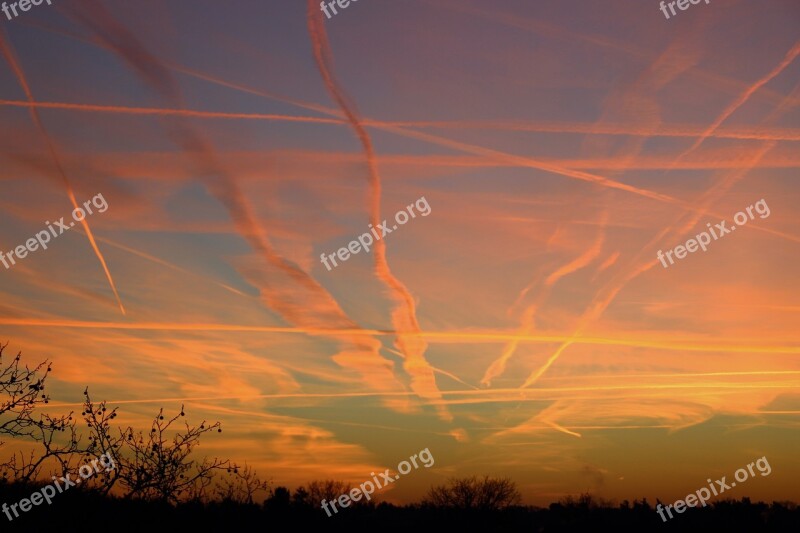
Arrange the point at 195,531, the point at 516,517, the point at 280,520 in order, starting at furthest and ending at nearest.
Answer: the point at 516,517
the point at 280,520
the point at 195,531

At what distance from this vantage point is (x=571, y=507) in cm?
7275

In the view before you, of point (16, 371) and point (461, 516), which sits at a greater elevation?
point (16, 371)

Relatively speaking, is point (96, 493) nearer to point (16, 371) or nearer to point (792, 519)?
point (16, 371)

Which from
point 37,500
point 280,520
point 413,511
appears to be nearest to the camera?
point 37,500

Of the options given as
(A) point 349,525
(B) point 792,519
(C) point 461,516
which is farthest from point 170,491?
(B) point 792,519

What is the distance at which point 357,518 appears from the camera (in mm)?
61812

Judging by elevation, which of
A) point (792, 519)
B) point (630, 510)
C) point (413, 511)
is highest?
point (413, 511)

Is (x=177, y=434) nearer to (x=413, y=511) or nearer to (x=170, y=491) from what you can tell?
(x=170, y=491)

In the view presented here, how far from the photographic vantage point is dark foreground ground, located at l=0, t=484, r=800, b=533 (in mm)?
19328

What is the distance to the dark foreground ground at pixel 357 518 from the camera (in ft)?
63.4

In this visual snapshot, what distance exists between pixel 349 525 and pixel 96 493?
41.7m

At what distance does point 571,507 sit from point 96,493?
64460 mm

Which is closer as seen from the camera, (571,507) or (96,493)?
(96,493)

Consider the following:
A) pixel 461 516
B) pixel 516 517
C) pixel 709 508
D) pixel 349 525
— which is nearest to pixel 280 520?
pixel 349 525
